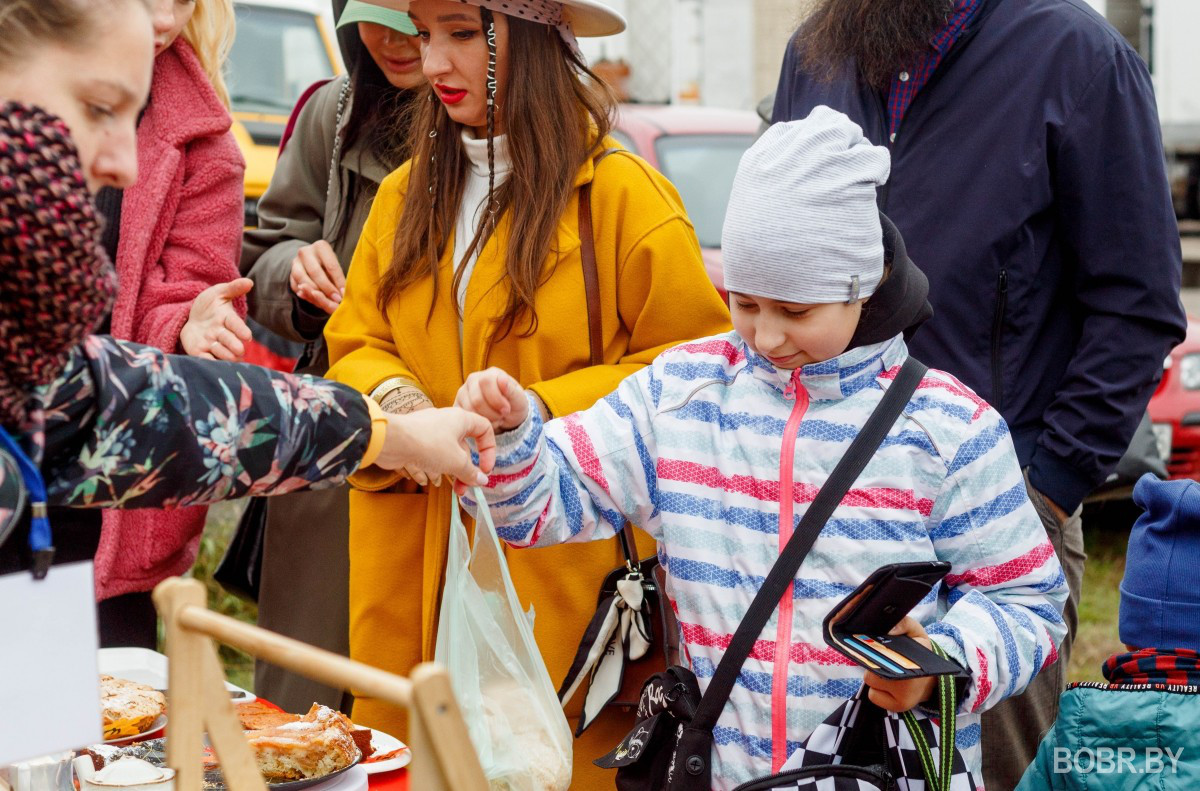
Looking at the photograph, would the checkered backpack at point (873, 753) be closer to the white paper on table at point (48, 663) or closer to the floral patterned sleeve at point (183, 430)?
the floral patterned sleeve at point (183, 430)

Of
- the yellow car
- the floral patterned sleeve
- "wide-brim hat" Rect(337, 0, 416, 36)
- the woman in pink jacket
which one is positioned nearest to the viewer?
the floral patterned sleeve

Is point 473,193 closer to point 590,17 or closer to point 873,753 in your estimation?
point 590,17

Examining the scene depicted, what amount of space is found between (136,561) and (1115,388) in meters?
1.92

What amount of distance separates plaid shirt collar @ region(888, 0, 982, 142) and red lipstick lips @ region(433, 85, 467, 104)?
2.72ft

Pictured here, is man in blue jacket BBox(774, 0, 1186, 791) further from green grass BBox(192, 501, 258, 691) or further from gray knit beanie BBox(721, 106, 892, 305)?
green grass BBox(192, 501, 258, 691)

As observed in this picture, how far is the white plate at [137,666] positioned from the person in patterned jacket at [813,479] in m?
0.80

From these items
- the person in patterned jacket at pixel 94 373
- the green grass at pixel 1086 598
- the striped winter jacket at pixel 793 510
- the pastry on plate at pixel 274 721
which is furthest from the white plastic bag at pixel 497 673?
the green grass at pixel 1086 598

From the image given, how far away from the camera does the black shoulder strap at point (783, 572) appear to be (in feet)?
6.39

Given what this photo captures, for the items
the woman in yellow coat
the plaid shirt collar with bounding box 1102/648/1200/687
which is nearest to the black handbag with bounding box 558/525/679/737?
the woman in yellow coat

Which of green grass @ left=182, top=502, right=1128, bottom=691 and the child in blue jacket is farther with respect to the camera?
green grass @ left=182, top=502, right=1128, bottom=691

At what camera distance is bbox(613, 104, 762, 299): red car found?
5785 millimetres

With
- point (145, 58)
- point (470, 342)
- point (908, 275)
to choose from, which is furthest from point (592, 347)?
point (145, 58)

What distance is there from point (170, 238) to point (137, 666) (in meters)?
0.89

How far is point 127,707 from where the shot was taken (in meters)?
2.17
